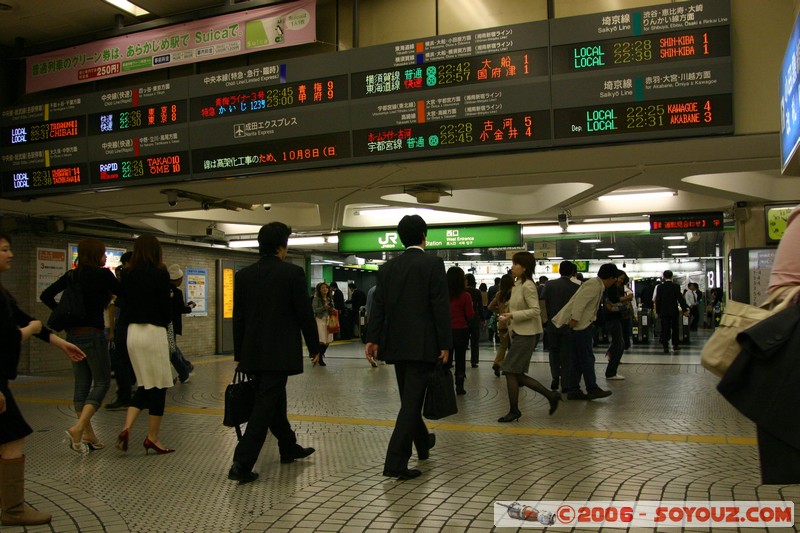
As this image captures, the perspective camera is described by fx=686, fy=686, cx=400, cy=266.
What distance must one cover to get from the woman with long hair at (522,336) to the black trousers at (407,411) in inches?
99.6

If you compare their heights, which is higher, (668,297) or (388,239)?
(388,239)

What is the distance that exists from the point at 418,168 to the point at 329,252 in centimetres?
1452

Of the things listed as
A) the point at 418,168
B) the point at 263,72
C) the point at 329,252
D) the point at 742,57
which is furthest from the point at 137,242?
the point at 329,252

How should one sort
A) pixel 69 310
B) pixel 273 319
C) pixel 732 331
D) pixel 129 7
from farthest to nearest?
pixel 129 7, pixel 69 310, pixel 273 319, pixel 732 331

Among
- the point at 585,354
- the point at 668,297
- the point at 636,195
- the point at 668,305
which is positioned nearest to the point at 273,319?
the point at 585,354

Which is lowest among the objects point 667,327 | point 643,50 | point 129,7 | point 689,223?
point 667,327

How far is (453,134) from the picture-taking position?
783 centimetres

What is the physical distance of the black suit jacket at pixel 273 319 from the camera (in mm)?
5008

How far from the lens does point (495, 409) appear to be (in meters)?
8.21

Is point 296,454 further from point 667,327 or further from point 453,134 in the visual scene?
point 667,327

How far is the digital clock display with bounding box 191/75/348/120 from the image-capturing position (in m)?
8.38

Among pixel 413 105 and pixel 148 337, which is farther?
pixel 413 105

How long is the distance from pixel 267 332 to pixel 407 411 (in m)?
1.18

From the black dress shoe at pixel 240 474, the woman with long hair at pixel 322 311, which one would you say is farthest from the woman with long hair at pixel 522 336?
the woman with long hair at pixel 322 311
